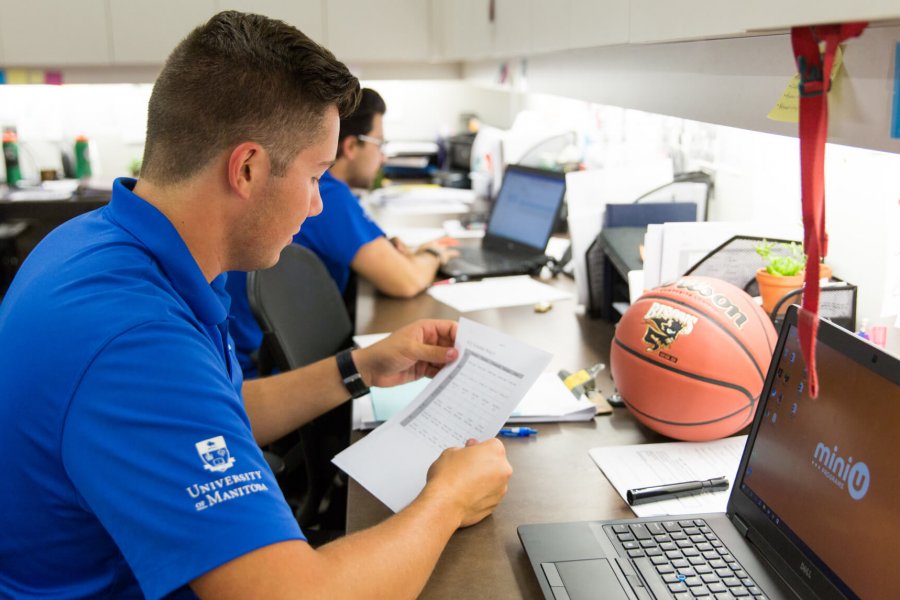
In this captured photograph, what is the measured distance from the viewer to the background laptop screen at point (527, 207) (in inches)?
101

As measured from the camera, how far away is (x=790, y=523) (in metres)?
0.94

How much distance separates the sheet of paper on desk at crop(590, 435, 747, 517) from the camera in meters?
1.14

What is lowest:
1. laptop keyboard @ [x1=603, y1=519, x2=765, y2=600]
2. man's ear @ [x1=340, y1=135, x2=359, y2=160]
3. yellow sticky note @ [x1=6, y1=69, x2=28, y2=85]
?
laptop keyboard @ [x1=603, y1=519, x2=765, y2=600]

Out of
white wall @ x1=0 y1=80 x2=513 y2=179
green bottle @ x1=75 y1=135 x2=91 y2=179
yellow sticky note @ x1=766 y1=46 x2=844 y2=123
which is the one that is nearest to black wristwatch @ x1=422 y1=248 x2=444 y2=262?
yellow sticky note @ x1=766 y1=46 x2=844 y2=123

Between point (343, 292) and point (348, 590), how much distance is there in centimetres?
168

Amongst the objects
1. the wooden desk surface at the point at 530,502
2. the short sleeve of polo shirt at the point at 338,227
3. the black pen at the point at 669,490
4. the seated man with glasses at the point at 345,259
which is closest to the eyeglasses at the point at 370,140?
the seated man with glasses at the point at 345,259

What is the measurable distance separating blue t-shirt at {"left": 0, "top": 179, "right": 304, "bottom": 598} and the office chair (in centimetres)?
63

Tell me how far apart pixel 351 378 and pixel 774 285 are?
0.78m

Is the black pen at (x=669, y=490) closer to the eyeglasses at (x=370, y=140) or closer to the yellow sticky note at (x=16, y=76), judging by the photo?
the eyeglasses at (x=370, y=140)

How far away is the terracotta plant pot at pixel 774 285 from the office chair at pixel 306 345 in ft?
2.99

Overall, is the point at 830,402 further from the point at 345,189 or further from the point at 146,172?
the point at 345,189

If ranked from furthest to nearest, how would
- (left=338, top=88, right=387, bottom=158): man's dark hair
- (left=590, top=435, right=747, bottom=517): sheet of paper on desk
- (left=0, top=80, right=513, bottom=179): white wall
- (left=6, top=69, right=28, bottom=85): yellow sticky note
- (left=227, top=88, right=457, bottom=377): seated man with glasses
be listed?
(left=0, top=80, right=513, bottom=179): white wall, (left=6, top=69, right=28, bottom=85): yellow sticky note, (left=338, top=88, right=387, bottom=158): man's dark hair, (left=227, top=88, right=457, bottom=377): seated man with glasses, (left=590, top=435, right=747, bottom=517): sheet of paper on desk

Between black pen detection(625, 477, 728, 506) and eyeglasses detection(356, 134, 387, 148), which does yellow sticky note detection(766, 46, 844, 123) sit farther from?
eyeglasses detection(356, 134, 387, 148)

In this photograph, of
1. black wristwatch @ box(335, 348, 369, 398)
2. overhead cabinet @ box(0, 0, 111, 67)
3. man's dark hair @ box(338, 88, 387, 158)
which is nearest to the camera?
black wristwatch @ box(335, 348, 369, 398)
